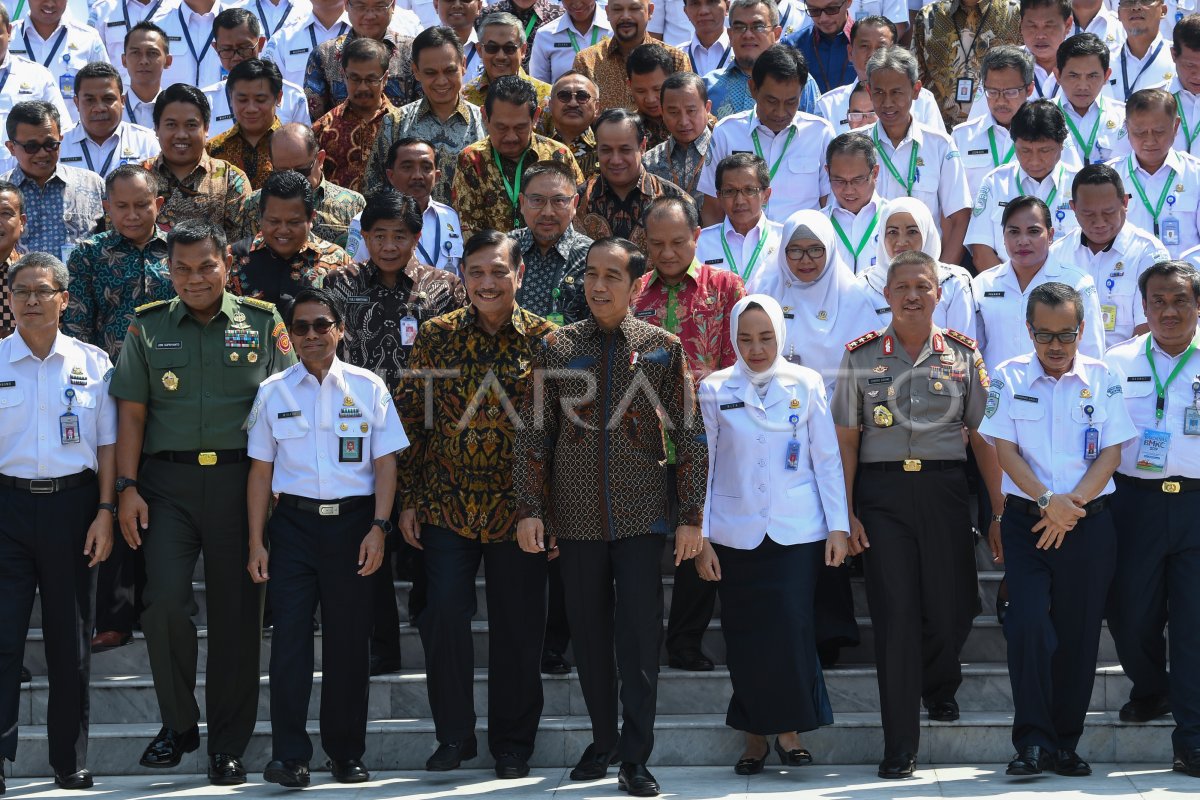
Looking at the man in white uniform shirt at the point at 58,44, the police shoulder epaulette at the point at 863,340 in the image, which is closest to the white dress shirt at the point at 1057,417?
the police shoulder epaulette at the point at 863,340

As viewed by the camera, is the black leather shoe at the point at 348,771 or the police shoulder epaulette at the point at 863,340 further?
the police shoulder epaulette at the point at 863,340

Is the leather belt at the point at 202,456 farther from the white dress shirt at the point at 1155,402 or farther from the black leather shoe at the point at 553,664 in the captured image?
the white dress shirt at the point at 1155,402

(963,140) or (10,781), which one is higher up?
(963,140)

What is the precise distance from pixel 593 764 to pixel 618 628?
0.59 meters

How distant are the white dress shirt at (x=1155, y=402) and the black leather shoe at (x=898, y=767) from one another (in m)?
1.52

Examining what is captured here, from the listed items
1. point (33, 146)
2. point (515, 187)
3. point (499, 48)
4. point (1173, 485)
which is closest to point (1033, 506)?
point (1173, 485)

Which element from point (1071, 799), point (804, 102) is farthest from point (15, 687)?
point (804, 102)

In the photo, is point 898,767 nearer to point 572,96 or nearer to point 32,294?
point 32,294

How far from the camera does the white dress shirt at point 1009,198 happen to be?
8.51 meters

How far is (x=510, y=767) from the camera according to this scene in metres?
6.52

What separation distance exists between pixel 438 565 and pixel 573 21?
516 cm

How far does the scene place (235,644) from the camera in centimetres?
656

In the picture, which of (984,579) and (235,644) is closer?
(235,644)

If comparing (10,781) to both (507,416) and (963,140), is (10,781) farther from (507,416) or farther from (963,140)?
(963,140)
